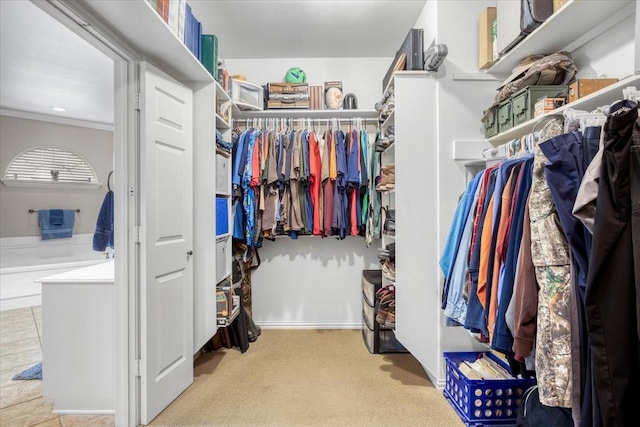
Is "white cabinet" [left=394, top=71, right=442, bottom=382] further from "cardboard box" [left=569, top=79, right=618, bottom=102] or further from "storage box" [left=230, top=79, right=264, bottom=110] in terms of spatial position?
"storage box" [left=230, top=79, right=264, bottom=110]

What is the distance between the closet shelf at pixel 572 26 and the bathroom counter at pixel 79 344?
258 centimetres

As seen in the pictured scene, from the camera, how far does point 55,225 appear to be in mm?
3824

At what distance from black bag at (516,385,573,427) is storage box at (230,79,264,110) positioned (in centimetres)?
266

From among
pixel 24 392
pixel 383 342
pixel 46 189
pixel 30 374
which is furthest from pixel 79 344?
pixel 46 189

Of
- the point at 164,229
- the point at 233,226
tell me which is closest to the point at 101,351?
the point at 164,229

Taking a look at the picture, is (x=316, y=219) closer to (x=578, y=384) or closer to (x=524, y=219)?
(x=524, y=219)

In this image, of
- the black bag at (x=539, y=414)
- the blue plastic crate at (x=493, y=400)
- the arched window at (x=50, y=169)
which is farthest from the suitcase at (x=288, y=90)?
the arched window at (x=50, y=169)

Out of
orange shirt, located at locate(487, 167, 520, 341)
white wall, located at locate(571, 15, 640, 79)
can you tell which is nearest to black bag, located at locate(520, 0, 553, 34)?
white wall, located at locate(571, 15, 640, 79)

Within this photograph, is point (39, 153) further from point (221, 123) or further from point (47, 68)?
point (221, 123)

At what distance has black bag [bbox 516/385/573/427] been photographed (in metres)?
1.06

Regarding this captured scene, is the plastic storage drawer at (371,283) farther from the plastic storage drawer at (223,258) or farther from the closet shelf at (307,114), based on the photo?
the closet shelf at (307,114)

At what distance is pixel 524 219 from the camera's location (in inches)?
40.2

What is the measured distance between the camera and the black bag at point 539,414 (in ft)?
3.47

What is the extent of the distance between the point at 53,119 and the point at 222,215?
3520mm
